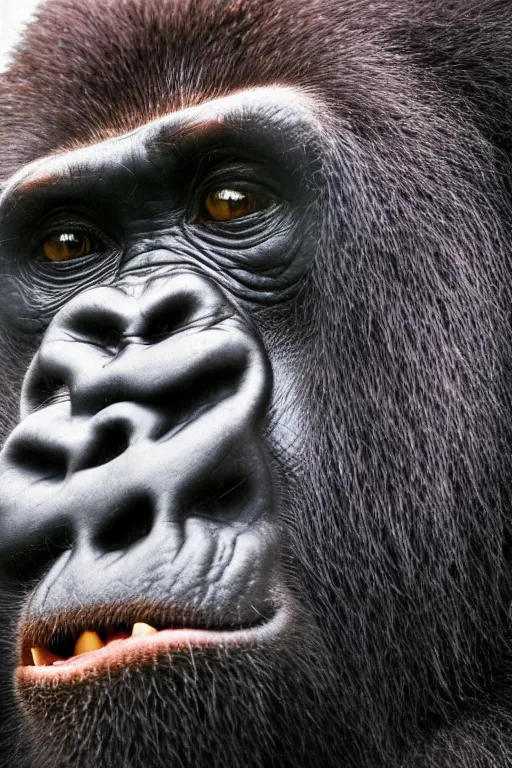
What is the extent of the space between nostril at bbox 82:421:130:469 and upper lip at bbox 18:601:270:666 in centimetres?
31

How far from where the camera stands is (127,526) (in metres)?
2.13

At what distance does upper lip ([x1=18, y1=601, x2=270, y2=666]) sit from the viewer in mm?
2020

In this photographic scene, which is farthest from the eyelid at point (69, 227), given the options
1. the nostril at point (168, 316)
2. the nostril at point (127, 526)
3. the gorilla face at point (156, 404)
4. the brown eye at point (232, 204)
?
the nostril at point (127, 526)

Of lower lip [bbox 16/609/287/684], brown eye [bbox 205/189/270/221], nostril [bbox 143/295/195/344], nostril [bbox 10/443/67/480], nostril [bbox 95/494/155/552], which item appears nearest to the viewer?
lower lip [bbox 16/609/287/684]

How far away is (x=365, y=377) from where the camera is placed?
94.7 inches

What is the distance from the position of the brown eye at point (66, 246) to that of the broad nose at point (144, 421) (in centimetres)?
38

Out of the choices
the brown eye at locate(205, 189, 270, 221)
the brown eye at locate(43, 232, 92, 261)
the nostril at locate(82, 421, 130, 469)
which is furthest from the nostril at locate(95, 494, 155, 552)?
the brown eye at locate(43, 232, 92, 261)

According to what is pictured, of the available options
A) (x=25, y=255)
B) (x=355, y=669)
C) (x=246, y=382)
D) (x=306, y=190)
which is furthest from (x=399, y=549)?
(x=25, y=255)

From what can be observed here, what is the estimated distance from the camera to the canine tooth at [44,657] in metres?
2.16

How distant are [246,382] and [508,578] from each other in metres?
0.76

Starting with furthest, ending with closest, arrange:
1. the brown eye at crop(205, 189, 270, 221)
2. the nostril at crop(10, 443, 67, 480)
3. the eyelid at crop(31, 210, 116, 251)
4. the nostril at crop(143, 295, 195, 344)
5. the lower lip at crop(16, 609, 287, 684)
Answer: the eyelid at crop(31, 210, 116, 251), the brown eye at crop(205, 189, 270, 221), the nostril at crop(143, 295, 195, 344), the nostril at crop(10, 443, 67, 480), the lower lip at crop(16, 609, 287, 684)

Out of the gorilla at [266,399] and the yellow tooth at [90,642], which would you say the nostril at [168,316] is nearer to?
the gorilla at [266,399]

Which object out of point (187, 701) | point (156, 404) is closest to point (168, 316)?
point (156, 404)

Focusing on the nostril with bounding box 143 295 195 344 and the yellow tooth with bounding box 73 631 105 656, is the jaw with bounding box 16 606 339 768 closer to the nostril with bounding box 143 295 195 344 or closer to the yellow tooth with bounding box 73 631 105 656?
the yellow tooth with bounding box 73 631 105 656
